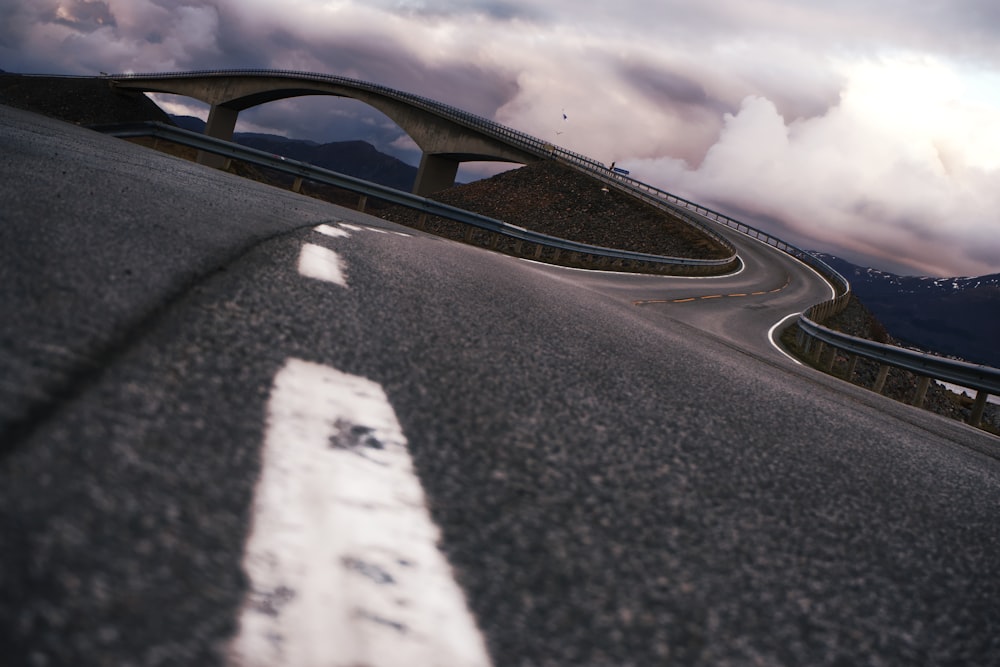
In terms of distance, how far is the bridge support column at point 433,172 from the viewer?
64062mm

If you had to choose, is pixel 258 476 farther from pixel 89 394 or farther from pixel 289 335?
pixel 289 335

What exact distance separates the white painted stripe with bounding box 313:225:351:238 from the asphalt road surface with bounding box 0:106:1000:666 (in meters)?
2.72

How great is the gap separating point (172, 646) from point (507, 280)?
23.3 ft

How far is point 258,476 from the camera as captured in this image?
1.46 meters

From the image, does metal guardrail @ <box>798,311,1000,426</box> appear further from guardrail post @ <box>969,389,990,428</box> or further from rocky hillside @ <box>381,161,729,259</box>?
rocky hillside @ <box>381,161,729,259</box>

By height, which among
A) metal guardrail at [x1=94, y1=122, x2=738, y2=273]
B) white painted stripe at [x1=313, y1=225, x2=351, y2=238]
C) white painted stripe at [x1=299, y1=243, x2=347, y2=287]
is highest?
metal guardrail at [x1=94, y1=122, x2=738, y2=273]

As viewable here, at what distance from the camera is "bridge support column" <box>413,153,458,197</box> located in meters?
64.1

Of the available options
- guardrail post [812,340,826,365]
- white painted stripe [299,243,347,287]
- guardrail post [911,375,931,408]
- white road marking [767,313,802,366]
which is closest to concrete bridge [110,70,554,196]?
white road marking [767,313,802,366]

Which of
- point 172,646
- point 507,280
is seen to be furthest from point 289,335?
point 507,280

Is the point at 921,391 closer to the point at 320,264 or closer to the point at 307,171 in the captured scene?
the point at 320,264

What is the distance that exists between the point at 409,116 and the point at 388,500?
6640 centimetres

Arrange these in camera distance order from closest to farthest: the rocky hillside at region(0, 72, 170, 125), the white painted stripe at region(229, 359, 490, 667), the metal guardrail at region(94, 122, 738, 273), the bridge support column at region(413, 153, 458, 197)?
1. the white painted stripe at region(229, 359, 490, 667)
2. the metal guardrail at region(94, 122, 738, 273)
3. the bridge support column at region(413, 153, 458, 197)
4. the rocky hillside at region(0, 72, 170, 125)

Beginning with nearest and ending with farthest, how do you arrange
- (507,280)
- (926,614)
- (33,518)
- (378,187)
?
1. (33,518)
2. (926,614)
3. (507,280)
4. (378,187)

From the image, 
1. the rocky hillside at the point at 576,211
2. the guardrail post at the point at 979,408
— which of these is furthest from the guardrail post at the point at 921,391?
the rocky hillside at the point at 576,211
